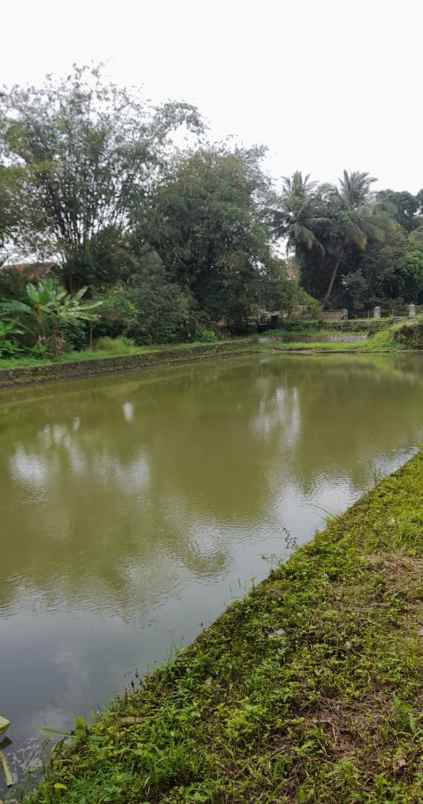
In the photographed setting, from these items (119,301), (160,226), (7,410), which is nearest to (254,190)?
(160,226)

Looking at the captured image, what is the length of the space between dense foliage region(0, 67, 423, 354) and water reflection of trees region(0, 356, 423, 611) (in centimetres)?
556

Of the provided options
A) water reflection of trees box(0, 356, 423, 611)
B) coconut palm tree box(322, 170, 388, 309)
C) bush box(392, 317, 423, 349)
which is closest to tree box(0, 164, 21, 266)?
water reflection of trees box(0, 356, 423, 611)

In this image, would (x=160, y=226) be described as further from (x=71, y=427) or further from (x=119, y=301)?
(x=71, y=427)

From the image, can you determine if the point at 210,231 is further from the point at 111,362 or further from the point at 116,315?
the point at 111,362

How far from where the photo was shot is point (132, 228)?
18.0m

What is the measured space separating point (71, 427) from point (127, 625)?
17.0 feet

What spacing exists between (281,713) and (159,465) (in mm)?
3802

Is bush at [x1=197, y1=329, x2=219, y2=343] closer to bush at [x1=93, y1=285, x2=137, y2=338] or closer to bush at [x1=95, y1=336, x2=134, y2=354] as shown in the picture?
bush at [x1=93, y1=285, x2=137, y2=338]

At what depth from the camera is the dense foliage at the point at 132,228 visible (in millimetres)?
14445

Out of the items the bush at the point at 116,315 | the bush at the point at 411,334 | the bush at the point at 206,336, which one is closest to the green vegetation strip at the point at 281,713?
the bush at the point at 116,315

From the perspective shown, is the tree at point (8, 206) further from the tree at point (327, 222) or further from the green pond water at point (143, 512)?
the tree at point (327, 222)

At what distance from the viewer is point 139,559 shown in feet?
10.9

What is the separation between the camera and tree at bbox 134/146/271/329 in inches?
714

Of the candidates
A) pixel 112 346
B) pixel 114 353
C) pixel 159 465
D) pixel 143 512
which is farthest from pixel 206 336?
pixel 143 512
